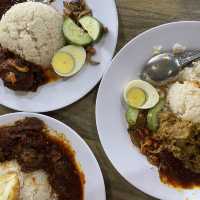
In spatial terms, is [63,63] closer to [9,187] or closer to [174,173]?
[9,187]

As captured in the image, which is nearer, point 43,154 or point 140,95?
point 140,95

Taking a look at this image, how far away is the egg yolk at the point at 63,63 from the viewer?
2547 mm

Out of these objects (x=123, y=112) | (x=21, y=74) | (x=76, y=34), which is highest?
A: (x=76, y=34)

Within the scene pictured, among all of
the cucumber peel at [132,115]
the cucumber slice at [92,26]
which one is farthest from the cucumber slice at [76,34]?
the cucumber peel at [132,115]

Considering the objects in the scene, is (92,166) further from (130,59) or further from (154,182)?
(130,59)

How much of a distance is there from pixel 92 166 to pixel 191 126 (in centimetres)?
69

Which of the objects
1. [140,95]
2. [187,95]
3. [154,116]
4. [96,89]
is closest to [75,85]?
[96,89]

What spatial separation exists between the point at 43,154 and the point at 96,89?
0.57 metres

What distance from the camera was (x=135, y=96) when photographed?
2.49m

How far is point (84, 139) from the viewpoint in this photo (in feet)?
8.77

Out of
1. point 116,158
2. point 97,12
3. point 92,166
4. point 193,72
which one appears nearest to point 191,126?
point 193,72

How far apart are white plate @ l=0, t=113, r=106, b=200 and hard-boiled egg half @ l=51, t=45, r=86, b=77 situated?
1.08 ft

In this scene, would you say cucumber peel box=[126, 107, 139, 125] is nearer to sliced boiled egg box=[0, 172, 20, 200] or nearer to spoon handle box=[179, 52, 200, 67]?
spoon handle box=[179, 52, 200, 67]

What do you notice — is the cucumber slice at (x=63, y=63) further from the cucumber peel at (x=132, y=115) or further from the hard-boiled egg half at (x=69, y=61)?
the cucumber peel at (x=132, y=115)
